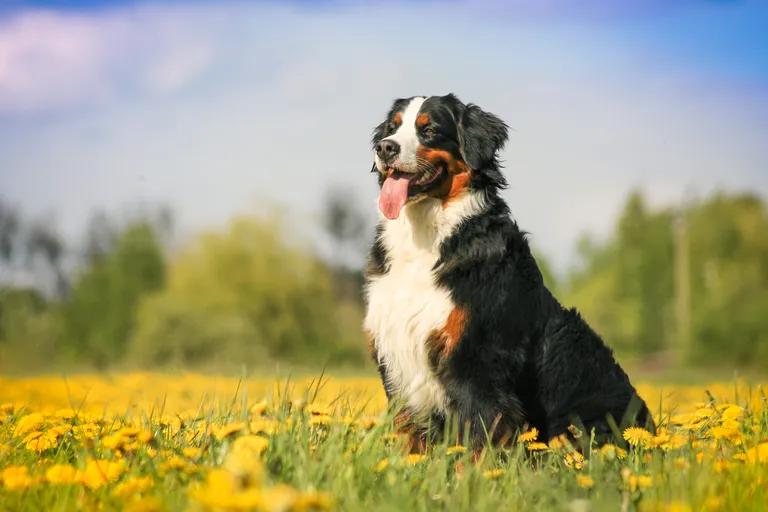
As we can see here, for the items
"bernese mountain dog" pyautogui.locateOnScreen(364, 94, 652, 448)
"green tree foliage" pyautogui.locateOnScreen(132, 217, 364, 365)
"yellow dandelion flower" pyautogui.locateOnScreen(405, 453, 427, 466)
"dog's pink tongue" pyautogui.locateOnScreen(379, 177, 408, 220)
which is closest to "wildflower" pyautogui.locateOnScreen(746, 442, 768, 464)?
"bernese mountain dog" pyautogui.locateOnScreen(364, 94, 652, 448)

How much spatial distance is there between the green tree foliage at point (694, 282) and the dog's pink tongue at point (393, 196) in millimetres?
26030

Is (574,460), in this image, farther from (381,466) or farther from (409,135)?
(409,135)

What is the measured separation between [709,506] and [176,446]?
7.67 feet

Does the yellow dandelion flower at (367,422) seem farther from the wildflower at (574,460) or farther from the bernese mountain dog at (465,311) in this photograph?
the wildflower at (574,460)

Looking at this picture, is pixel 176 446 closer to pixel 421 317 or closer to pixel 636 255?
pixel 421 317

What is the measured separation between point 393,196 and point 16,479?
111 inches

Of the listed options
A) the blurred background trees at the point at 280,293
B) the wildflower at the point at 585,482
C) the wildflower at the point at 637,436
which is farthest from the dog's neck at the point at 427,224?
the blurred background trees at the point at 280,293

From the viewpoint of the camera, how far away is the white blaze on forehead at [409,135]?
5.33 metres

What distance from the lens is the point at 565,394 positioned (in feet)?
17.4

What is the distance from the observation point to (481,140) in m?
5.48

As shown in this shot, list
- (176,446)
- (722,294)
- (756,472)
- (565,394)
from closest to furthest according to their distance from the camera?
(756,472)
(176,446)
(565,394)
(722,294)

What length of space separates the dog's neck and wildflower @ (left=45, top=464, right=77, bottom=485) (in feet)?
8.25

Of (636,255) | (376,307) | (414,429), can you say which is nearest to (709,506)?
(414,429)

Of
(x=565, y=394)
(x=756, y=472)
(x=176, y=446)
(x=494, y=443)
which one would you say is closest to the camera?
(x=756, y=472)
